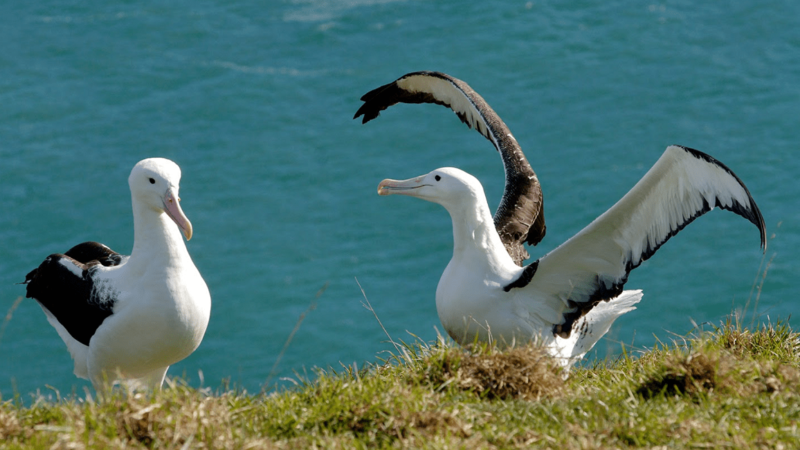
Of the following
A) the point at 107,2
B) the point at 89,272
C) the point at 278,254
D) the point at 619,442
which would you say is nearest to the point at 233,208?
the point at 278,254

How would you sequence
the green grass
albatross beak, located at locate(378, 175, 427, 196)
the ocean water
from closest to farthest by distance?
the green grass
albatross beak, located at locate(378, 175, 427, 196)
the ocean water

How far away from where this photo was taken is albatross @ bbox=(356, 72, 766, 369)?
588cm

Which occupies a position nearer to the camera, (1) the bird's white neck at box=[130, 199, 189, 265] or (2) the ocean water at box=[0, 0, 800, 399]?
(1) the bird's white neck at box=[130, 199, 189, 265]

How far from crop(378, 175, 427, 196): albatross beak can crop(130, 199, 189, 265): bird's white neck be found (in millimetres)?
1390

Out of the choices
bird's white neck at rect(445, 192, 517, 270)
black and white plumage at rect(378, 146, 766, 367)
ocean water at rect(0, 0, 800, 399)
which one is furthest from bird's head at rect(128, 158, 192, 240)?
ocean water at rect(0, 0, 800, 399)

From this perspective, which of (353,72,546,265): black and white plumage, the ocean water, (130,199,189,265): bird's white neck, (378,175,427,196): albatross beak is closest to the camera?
(130,199,189,265): bird's white neck

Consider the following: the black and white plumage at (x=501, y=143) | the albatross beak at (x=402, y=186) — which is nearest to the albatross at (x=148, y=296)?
the albatross beak at (x=402, y=186)

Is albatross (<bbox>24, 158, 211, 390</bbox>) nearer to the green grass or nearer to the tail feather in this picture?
the green grass

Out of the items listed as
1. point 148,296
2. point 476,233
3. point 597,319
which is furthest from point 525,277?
point 148,296

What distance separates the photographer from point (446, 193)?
630 cm

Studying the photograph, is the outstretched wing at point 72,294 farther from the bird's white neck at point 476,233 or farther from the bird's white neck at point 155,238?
the bird's white neck at point 476,233

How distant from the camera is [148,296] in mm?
5684

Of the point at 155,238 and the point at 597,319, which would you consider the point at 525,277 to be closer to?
the point at 597,319

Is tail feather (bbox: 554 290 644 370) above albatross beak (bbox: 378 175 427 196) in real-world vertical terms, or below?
below
